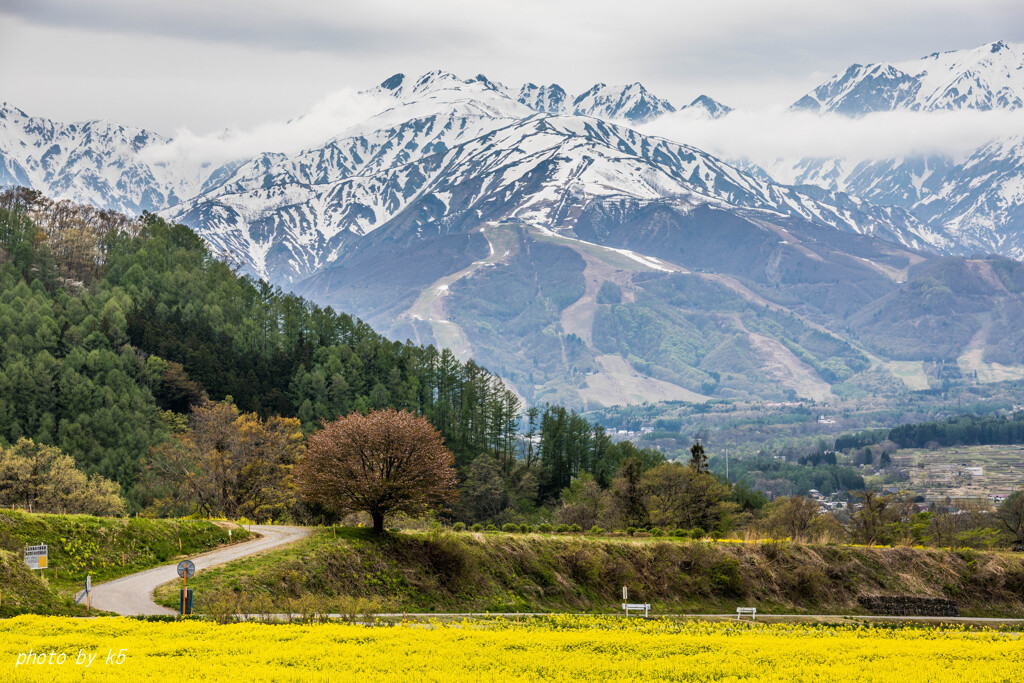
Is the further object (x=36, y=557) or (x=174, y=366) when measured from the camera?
(x=174, y=366)

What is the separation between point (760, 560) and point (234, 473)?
1833 inches

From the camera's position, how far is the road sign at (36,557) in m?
39.1

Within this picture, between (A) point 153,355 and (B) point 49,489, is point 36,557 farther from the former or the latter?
(A) point 153,355

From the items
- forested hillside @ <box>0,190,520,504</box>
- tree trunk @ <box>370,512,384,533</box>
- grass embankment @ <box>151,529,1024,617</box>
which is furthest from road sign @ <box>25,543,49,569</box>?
forested hillside @ <box>0,190,520,504</box>

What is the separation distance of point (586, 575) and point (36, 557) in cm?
3062

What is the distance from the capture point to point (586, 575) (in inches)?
2194

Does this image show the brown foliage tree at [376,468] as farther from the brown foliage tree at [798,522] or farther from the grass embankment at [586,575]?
the brown foliage tree at [798,522]

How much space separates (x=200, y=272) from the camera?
190 meters

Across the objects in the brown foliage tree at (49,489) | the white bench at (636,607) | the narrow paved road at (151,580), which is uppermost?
the brown foliage tree at (49,489)

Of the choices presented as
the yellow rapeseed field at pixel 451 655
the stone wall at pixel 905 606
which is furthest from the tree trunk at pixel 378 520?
the stone wall at pixel 905 606

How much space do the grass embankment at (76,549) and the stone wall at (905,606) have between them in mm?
40951

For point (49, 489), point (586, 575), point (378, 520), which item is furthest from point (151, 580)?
point (49, 489)

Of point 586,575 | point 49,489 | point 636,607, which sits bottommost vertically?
point 636,607

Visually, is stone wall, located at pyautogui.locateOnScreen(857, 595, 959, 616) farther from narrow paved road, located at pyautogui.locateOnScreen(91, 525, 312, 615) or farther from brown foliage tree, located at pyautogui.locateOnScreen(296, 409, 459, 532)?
narrow paved road, located at pyautogui.locateOnScreen(91, 525, 312, 615)
